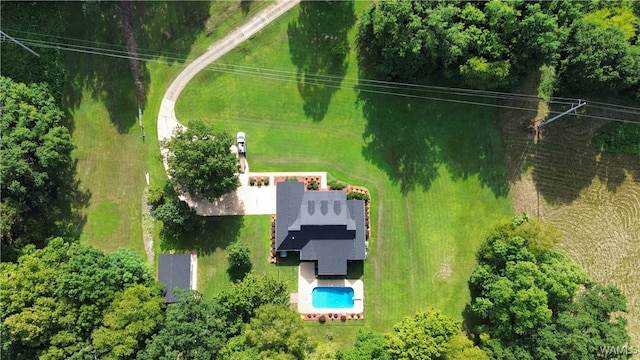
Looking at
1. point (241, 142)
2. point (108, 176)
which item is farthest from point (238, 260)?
point (108, 176)

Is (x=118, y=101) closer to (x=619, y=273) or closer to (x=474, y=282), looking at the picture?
(x=474, y=282)

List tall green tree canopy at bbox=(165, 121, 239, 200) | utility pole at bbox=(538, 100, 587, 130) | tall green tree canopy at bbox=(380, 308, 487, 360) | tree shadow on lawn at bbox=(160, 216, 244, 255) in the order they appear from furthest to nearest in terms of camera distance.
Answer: tree shadow on lawn at bbox=(160, 216, 244, 255)
utility pole at bbox=(538, 100, 587, 130)
tall green tree canopy at bbox=(165, 121, 239, 200)
tall green tree canopy at bbox=(380, 308, 487, 360)

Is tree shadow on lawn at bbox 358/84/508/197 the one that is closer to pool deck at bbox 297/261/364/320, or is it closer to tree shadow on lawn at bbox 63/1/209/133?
pool deck at bbox 297/261/364/320

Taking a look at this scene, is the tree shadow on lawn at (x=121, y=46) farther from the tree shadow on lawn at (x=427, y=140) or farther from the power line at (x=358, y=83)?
the tree shadow on lawn at (x=427, y=140)

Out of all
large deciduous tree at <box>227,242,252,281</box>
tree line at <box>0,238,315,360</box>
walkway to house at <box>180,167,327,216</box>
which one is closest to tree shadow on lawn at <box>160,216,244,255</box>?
walkway to house at <box>180,167,327,216</box>

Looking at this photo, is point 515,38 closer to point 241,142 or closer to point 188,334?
point 241,142

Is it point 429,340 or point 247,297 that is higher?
point 247,297

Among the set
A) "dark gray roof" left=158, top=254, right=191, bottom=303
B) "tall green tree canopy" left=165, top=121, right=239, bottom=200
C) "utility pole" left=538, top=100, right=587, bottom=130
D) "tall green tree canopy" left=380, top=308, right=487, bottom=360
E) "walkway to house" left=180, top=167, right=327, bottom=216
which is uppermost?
"utility pole" left=538, top=100, right=587, bottom=130
